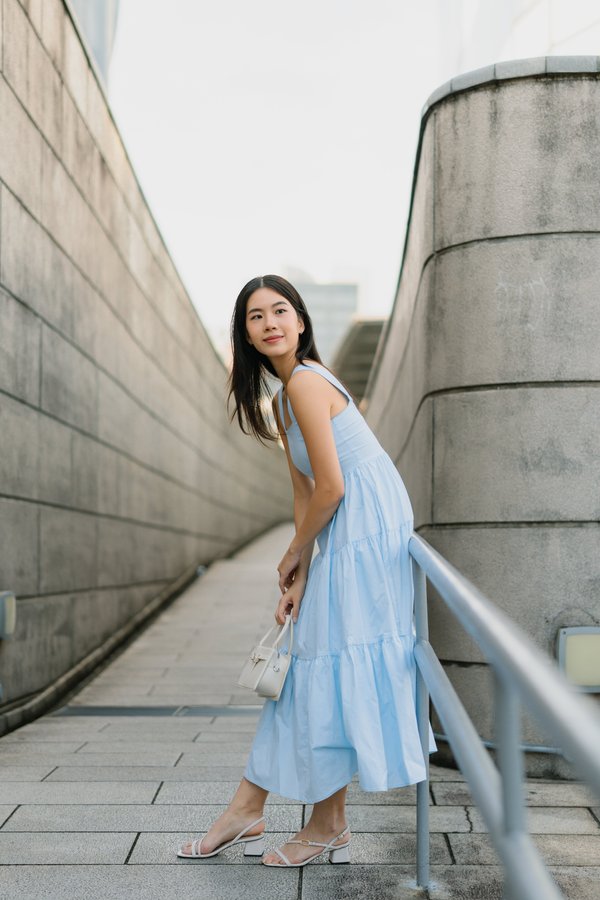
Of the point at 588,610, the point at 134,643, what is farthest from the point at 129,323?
the point at 588,610

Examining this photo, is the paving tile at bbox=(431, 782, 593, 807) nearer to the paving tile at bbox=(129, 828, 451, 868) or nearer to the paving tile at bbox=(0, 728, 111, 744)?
the paving tile at bbox=(129, 828, 451, 868)

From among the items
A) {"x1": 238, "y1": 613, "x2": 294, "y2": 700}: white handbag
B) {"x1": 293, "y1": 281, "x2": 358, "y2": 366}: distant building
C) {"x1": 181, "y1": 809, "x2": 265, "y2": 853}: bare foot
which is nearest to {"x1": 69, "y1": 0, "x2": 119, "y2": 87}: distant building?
{"x1": 238, "y1": 613, "x2": 294, "y2": 700}: white handbag

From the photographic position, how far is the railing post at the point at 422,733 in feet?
8.66

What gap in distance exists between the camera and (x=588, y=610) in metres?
3.73


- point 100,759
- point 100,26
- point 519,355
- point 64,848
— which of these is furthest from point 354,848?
point 100,26

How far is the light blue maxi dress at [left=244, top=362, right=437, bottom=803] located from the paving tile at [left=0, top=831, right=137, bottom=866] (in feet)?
1.66

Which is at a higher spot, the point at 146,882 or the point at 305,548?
the point at 305,548

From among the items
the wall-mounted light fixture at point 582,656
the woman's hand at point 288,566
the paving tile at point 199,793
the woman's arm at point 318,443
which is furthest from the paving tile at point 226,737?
the woman's arm at point 318,443

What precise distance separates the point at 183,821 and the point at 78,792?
0.58m

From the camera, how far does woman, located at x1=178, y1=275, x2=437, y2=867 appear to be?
266 cm

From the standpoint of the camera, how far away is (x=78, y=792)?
364cm

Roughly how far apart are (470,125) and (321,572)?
84.8 inches

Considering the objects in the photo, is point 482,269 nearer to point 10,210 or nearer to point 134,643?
point 10,210

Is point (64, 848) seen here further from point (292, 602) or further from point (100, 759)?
point (100, 759)
